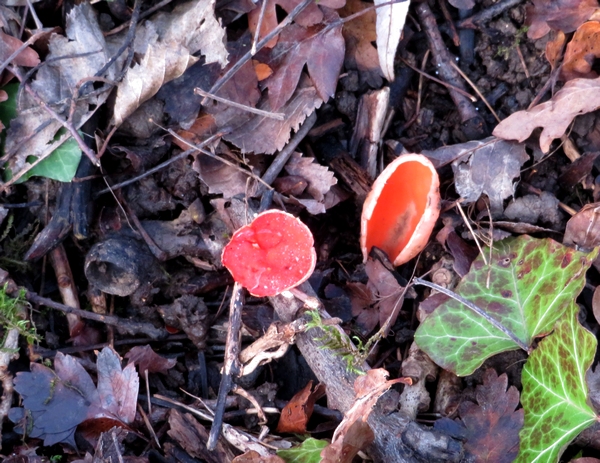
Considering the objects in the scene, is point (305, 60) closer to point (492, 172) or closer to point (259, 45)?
point (259, 45)

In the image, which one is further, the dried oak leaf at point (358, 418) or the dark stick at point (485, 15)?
the dark stick at point (485, 15)

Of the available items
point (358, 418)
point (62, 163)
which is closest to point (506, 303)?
point (358, 418)

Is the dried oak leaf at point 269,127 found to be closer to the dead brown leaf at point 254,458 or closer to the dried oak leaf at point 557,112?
the dried oak leaf at point 557,112

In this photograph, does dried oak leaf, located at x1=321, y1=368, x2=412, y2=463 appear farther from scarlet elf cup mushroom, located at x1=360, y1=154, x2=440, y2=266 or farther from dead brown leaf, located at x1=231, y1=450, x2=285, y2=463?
scarlet elf cup mushroom, located at x1=360, y1=154, x2=440, y2=266

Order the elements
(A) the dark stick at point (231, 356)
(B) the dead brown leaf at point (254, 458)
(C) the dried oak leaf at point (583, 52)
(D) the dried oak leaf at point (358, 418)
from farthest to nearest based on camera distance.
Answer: (C) the dried oak leaf at point (583, 52), (A) the dark stick at point (231, 356), (B) the dead brown leaf at point (254, 458), (D) the dried oak leaf at point (358, 418)

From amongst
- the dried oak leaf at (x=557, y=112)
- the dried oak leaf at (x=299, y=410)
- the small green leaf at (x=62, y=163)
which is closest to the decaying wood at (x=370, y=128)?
the dried oak leaf at (x=557, y=112)

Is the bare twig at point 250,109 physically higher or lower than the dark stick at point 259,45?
lower

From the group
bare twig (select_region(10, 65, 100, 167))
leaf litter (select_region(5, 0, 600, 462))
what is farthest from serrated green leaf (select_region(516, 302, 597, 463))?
bare twig (select_region(10, 65, 100, 167))
